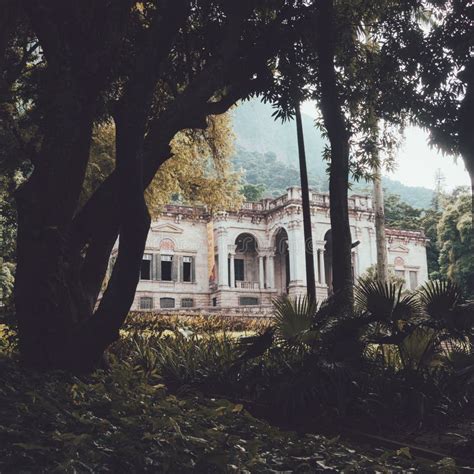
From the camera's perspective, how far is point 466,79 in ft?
29.2

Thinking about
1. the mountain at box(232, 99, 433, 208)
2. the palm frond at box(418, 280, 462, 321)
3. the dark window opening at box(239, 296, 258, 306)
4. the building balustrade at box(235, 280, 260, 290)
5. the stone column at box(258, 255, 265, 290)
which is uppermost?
the mountain at box(232, 99, 433, 208)

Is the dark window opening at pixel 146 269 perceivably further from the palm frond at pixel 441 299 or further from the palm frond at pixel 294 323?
the palm frond at pixel 441 299

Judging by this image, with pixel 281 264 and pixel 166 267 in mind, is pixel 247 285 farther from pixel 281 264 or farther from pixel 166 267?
pixel 166 267

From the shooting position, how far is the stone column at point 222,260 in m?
35.2

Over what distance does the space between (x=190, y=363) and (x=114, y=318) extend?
7.64 ft

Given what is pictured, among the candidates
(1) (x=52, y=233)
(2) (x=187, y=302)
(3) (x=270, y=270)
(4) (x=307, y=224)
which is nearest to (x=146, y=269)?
(2) (x=187, y=302)

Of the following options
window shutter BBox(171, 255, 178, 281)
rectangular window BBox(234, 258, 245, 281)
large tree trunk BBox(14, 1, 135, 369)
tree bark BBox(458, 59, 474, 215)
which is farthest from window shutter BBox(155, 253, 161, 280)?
large tree trunk BBox(14, 1, 135, 369)

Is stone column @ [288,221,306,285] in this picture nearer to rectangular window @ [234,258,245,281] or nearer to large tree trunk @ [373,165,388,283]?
rectangular window @ [234,258,245,281]

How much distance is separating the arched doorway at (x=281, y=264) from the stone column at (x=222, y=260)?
484 centimetres

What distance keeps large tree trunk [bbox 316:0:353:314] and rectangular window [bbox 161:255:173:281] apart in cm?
2864

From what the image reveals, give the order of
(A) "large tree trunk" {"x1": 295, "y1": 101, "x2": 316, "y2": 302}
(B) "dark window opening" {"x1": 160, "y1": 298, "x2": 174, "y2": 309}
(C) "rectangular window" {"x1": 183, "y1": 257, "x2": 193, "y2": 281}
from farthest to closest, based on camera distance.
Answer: (C) "rectangular window" {"x1": 183, "y1": 257, "x2": 193, "y2": 281}, (B) "dark window opening" {"x1": 160, "y1": 298, "x2": 174, "y2": 309}, (A) "large tree trunk" {"x1": 295, "y1": 101, "x2": 316, "y2": 302}

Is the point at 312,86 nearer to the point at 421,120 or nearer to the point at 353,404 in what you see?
the point at 421,120

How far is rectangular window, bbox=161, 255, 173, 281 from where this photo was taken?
35.7 m

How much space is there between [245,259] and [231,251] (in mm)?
3307
